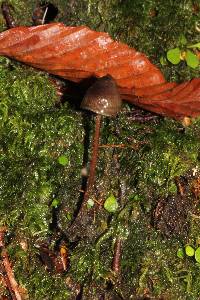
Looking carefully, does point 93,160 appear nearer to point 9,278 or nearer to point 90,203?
point 90,203

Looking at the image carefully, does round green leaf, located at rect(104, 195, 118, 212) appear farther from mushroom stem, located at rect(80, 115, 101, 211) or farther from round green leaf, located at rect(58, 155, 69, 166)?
round green leaf, located at rect(58, 155, 69, 166)

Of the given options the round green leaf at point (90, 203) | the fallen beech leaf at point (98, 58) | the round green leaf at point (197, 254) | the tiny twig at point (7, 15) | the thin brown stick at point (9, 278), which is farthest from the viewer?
the tiny twig at point (7, 15)

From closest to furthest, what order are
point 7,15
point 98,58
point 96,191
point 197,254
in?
1. point 197,254
2. point 96,191
3. point 98,58
4. point 7,15

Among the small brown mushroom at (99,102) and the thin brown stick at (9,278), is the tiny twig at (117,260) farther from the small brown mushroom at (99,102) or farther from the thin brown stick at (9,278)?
the thin brown stick at (9,278)

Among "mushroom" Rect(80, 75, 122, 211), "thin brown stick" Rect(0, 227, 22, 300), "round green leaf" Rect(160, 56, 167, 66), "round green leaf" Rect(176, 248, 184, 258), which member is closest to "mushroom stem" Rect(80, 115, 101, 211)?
"mushroom" Rect(80, 75, 122, 211)

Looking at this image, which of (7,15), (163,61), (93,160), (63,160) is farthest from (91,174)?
(7,15)

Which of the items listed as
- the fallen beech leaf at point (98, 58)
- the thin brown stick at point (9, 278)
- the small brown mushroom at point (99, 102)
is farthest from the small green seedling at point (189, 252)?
the thin brown stick at point (9, 278)
